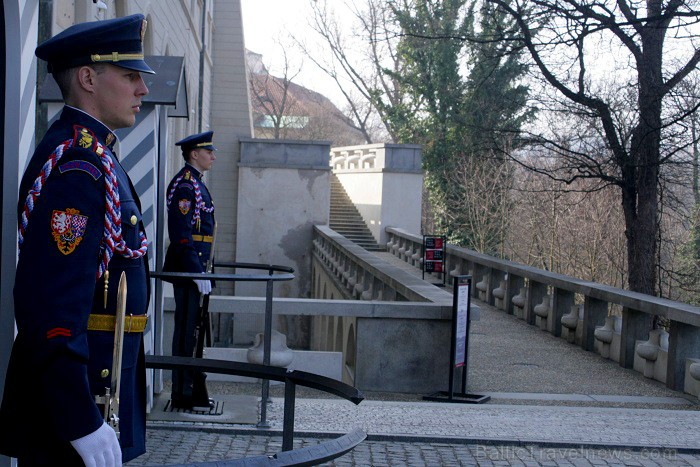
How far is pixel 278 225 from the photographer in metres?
30.9

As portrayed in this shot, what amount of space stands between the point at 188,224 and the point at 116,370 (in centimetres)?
441

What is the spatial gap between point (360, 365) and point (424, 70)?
29667mm

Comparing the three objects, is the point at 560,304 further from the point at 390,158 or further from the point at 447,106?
the point at 447,106

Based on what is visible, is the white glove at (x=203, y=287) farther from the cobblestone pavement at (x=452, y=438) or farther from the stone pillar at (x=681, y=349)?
the stone pillar at (x=681, y=349)

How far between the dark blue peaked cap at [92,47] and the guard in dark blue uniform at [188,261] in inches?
166

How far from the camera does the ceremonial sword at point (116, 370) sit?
9.73ft

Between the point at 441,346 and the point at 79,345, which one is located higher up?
the point at 79,345

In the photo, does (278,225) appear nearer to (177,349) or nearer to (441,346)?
(441,346)

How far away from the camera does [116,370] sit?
118 inches

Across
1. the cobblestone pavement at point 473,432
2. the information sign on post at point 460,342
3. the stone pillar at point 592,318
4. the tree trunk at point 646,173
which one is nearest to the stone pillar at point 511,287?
the tree trunk at point 646,173

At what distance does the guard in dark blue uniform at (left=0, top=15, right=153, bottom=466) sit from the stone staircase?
28.9 m

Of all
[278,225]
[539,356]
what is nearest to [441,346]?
[539,356]

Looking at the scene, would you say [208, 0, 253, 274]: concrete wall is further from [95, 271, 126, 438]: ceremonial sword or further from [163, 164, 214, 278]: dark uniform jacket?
[95, 271, 126, 438]: ceremonial sword

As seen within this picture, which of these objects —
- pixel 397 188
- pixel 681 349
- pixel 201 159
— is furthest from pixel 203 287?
pixel 397 188
